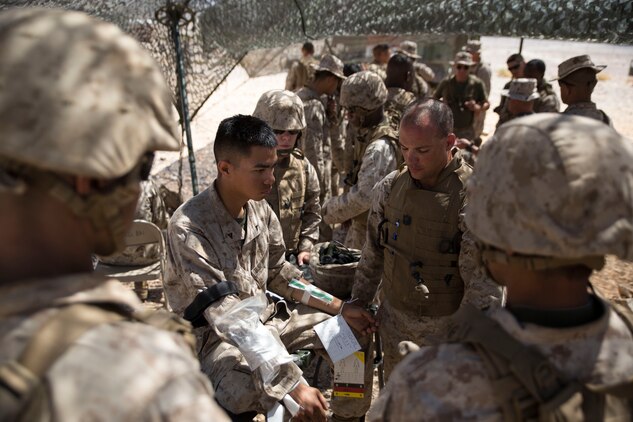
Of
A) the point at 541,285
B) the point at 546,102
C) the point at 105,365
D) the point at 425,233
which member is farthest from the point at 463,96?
the point at 105,365

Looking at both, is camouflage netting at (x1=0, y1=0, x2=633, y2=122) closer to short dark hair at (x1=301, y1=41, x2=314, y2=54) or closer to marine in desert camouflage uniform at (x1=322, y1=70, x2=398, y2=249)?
marine in desert camouflage uniform at (x1=322, y1=70, x2=398, y2=249)

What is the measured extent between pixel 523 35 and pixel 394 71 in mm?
3472

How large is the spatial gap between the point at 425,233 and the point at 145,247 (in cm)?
303

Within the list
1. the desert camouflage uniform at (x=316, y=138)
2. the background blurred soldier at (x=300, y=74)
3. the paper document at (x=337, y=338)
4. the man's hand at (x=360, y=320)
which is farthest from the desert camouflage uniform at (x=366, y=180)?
the background blurred soldier at (x=300, y=74)

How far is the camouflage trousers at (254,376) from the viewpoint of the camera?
3.03 metres

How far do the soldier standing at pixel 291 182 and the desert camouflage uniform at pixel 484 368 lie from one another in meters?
3.20

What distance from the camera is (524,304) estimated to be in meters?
1.75

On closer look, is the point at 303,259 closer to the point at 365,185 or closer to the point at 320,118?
the point at 365,185

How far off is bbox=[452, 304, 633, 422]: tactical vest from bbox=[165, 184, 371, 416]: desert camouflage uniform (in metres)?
1.53

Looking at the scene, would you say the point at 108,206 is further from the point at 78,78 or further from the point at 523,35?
the point at 523,35

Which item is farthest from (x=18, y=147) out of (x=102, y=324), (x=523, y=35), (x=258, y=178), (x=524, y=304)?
(x=523, y=35)

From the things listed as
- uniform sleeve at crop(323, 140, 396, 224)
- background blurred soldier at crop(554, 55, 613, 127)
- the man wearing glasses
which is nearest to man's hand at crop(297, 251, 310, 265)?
uniform sleeve at crop(323, 140, 396, 224)

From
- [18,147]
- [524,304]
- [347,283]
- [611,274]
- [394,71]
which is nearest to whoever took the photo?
[18,147]

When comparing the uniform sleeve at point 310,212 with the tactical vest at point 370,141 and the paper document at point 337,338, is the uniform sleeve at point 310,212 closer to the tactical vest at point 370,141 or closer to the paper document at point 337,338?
the tactical vest at point 370,141
